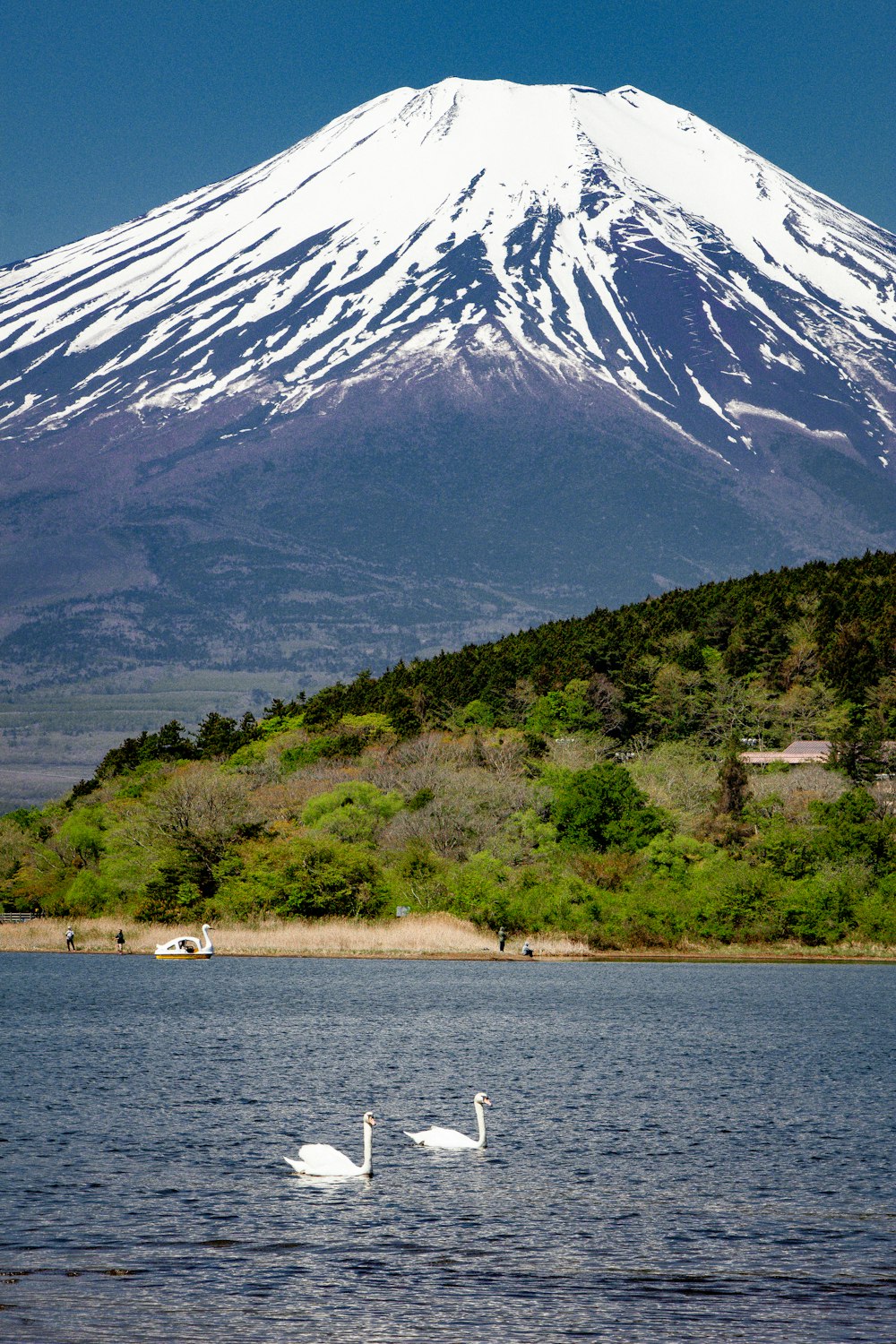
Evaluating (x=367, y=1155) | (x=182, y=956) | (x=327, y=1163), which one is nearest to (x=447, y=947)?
(x=182, y=956)

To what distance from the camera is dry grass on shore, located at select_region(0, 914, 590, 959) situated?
73.1 meters

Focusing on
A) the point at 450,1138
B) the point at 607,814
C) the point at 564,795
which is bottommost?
the point at 450,1138

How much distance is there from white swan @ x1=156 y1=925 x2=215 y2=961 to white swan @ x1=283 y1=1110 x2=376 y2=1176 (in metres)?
51.2

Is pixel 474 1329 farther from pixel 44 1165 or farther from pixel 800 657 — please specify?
pixel 800 657

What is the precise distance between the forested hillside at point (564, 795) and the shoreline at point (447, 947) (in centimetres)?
75

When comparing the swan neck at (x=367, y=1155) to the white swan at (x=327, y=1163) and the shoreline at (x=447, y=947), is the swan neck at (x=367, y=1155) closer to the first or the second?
the white swan at (x=327, y=1163)

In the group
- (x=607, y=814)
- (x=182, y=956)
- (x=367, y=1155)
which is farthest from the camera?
(x=607, y=814)

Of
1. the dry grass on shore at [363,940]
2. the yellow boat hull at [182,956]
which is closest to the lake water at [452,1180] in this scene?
the dry grass on shore at [363,940]

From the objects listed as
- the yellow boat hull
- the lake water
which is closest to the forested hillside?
the yellow boat hull

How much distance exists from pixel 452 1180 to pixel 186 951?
54307 mm

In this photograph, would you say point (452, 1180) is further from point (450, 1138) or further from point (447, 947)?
point (447, 947)

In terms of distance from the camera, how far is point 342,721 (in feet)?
369

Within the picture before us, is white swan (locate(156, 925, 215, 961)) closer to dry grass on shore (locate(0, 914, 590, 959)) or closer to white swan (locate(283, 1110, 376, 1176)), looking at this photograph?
dry grass on shore (locate(0, 914, 590, 959))

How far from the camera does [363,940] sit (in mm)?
73562
